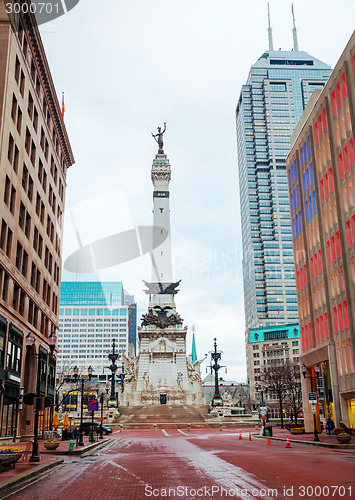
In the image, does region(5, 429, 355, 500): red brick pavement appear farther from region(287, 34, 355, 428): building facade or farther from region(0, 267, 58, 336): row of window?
region(287, 34, 355, 428): building facade

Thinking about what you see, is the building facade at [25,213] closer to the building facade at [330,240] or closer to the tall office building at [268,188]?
the building facade at [330,240]

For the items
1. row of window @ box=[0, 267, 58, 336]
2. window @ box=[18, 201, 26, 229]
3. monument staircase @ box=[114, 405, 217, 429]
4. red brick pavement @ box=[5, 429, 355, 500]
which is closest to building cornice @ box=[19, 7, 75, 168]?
window @ box=[18, 201, 26, 229]

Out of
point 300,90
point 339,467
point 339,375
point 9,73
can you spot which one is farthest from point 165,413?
point 300,90

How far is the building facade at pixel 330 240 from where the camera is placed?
132ft

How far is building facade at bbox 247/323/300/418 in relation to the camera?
458 ft

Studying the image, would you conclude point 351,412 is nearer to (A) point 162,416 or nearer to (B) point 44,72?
(A) point 162,416

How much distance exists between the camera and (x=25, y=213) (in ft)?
140

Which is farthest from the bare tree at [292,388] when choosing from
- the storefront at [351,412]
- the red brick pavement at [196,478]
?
the red brick pavement at [196,478]

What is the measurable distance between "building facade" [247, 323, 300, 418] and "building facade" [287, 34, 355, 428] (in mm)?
88802

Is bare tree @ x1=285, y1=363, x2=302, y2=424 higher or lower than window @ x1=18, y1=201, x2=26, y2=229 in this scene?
lower

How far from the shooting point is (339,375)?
138 ft

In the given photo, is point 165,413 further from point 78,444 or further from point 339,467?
point 339,467

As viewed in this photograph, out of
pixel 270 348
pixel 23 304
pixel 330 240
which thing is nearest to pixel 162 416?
pixel 23 304

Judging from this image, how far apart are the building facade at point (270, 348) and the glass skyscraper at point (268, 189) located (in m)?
17.2
